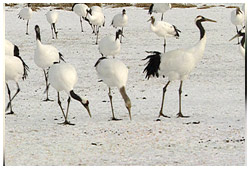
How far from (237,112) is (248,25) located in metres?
1.84

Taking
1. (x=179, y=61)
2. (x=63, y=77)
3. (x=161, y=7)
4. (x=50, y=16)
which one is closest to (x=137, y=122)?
(x=179, y=61)

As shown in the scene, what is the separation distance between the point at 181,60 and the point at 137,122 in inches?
42.2

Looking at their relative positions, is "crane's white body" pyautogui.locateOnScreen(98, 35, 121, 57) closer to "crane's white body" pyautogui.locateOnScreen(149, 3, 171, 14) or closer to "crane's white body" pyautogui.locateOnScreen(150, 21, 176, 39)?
"crane's white body" pyautogui.locateOnScreen(150, 21, 176, 39)

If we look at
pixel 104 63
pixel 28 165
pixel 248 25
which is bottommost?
pixel 28 165

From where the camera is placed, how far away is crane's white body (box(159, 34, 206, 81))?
7.88 metres

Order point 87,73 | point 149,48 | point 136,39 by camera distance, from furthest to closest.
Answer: point 136,39 → point 149,48 → point 87,73

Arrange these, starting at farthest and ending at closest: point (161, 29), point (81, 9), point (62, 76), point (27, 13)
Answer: point (81, 9) < point (27, 13) < point (161, 29) < point (62, 76)

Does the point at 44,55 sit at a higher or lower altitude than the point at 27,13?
lower

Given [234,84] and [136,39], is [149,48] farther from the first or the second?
[234,84]

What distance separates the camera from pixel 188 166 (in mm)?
5832

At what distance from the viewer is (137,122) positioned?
25.5 feet

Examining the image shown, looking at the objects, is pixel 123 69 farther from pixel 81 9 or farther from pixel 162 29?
pixel 81 9

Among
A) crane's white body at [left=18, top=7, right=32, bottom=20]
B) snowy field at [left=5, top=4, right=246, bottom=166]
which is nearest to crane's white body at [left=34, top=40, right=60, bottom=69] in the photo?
snowy field at [left=5, top=4, right=246, bottom=166]

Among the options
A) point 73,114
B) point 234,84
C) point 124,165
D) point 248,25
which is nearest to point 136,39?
point 234,84
